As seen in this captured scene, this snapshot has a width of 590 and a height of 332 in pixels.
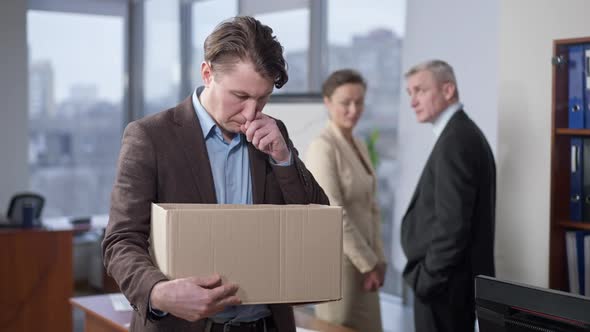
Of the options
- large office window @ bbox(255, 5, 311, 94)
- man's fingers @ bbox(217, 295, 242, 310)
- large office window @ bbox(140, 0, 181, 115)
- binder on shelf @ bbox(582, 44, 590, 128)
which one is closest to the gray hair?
binder on shelf @ bbox(582, 44, 590, 128)

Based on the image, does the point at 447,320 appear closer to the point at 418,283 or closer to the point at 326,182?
the point at 418,283

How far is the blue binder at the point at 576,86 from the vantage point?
299 cm

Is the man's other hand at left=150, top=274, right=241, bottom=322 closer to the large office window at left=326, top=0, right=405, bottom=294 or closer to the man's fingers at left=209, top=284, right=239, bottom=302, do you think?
the man's fingers at left=209, top=284, right=239, bottom=302

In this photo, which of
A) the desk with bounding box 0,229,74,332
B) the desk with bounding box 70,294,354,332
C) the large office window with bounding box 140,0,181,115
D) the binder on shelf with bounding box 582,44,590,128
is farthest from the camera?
the large office window with bounding box 140,0,181,115

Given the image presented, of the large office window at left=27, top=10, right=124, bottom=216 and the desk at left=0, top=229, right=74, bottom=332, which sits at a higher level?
the large office window at left=27, top=10, right=124, bottom=216

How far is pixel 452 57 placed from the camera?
4078 mm

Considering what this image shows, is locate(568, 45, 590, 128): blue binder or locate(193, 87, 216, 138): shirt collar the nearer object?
locate(193, 87, 216, 138): shirt collar

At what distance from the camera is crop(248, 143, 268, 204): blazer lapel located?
1.72 m

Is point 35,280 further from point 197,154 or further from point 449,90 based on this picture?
point 197,154

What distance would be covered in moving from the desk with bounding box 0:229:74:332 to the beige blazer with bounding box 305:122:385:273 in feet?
7.11

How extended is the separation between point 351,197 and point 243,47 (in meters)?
1.95

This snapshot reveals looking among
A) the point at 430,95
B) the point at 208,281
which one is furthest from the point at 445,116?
the point at 208,281

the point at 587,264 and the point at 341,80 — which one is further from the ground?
the point at 341,80

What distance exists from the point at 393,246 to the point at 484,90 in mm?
1153
